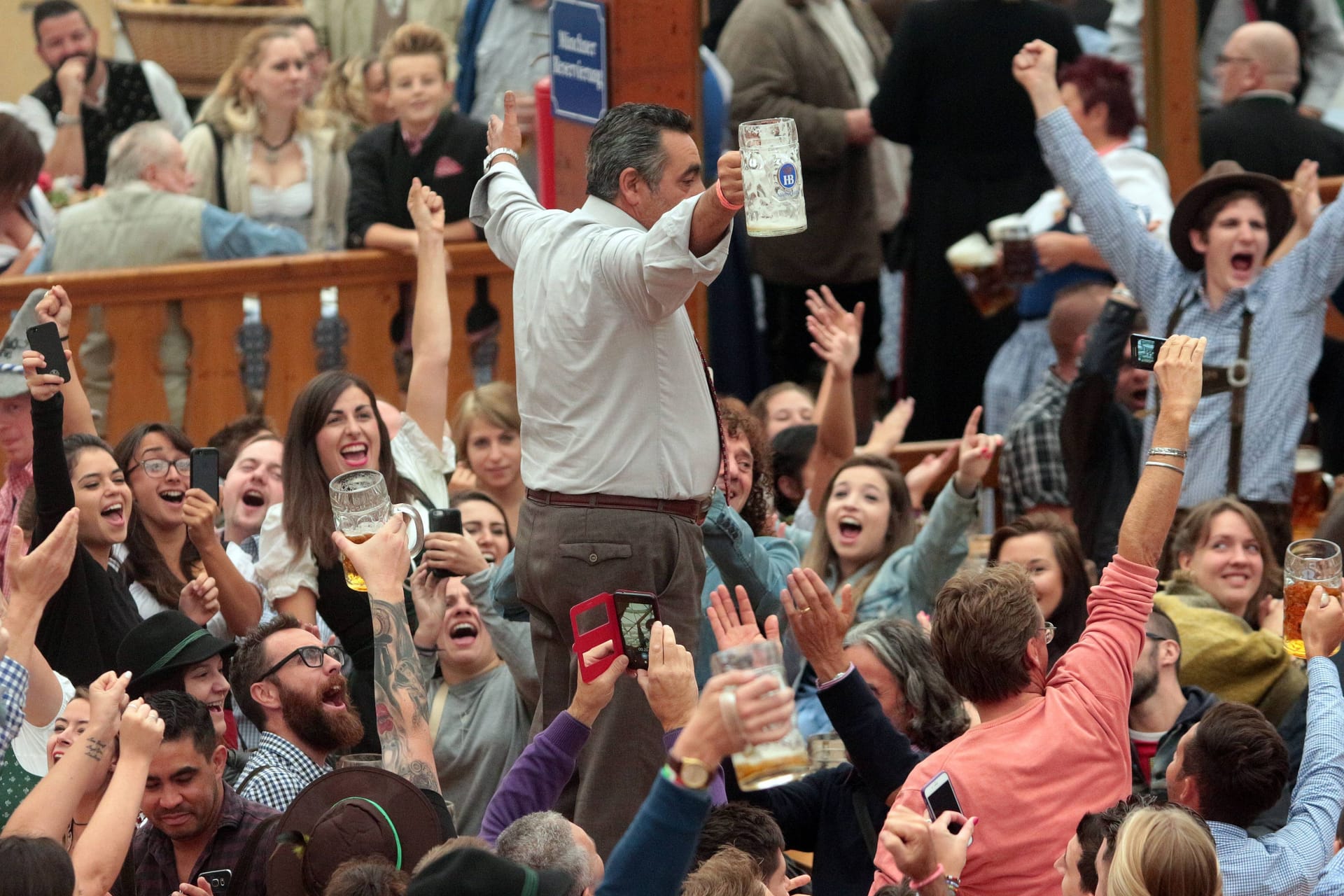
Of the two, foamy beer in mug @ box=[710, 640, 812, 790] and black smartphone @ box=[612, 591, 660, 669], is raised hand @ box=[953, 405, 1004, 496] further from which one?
foamy beer in mug @ box=[710, 640, 812, 790]

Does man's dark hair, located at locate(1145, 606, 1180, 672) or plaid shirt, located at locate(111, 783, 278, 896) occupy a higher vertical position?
man's dark hair, located at locate(1145, 606, 1180, 672)

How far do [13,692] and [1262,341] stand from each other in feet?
14.6

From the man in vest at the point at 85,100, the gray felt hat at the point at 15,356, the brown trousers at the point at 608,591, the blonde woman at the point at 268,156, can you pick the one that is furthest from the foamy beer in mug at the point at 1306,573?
the man in vest at the point at 85,100

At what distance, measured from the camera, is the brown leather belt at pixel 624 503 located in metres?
4.70

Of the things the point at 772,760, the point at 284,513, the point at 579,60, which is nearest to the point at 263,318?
the point at 579,60

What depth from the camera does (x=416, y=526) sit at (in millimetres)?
5672

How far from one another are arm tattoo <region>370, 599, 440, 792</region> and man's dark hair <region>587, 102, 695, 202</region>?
3.52 feet

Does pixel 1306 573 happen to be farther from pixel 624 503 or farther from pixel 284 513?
pixel 284 513

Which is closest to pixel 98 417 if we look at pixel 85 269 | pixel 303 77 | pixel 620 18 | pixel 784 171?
pixel 85 269

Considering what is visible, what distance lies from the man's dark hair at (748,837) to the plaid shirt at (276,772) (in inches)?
44.8

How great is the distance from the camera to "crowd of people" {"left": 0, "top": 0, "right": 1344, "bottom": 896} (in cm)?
420

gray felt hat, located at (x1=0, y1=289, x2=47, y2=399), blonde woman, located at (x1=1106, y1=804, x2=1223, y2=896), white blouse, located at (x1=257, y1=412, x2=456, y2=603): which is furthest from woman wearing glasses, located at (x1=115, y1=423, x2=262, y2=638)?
blonde woman, located at (x1=1106, y1=804, x2=1223, y2=896)

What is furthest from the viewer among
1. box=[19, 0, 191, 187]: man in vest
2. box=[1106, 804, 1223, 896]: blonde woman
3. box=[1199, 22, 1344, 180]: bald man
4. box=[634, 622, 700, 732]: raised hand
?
box=[19, 0, 191, 187]: man in vest

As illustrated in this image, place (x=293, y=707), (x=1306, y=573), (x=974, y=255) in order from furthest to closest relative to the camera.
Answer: (x=974, y=255) < (x=293, y=707) < (x=1306, y=573)
